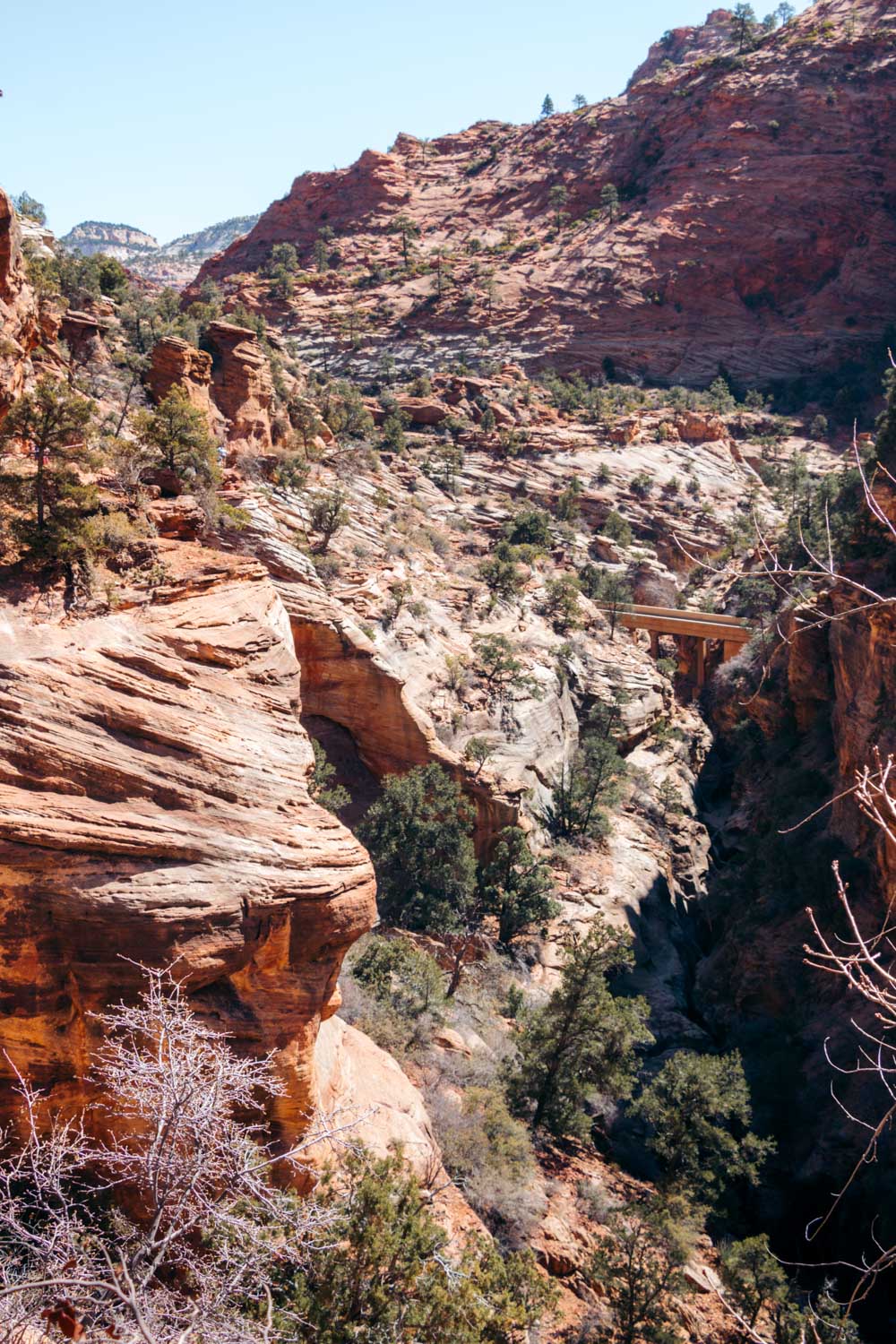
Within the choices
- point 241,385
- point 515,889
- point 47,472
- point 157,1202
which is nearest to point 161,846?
point 157,1202

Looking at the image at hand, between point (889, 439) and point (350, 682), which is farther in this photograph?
point (889, 439)

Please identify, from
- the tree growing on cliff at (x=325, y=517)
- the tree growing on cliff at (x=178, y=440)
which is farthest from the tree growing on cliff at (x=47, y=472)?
the tree growing on cliff at (x=325, y=517)

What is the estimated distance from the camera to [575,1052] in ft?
56.0

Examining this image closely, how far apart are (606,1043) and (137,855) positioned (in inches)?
498

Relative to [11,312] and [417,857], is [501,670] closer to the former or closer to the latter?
[417,857]

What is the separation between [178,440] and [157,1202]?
522 inches

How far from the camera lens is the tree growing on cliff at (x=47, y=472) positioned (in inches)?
416

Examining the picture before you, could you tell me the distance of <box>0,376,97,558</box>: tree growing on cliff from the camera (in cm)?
1056

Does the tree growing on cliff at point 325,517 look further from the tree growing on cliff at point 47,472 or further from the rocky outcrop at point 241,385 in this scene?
the tree growing on cliff at point 47,472

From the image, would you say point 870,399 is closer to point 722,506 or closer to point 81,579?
point 722,506

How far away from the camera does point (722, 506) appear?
178ft

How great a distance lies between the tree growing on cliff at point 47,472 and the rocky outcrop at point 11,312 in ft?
1.41

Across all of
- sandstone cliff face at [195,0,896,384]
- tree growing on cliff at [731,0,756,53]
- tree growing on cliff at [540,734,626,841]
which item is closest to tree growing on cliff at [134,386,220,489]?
tree growing on cliff at [540,734,626,841]

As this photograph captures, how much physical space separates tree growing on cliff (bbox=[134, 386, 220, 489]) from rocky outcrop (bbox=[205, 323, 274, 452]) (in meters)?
13.5
